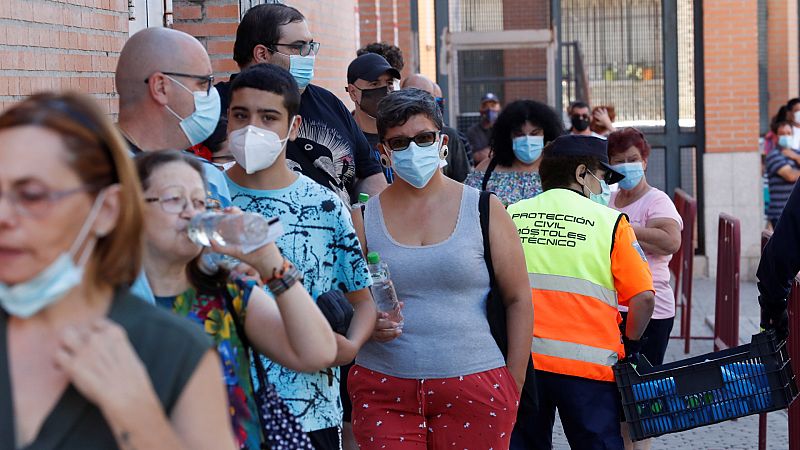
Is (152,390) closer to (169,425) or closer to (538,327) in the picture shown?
(169,425)

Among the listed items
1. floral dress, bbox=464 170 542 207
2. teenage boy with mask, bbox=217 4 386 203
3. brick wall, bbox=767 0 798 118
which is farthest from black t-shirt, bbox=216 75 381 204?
brick wall, bbox=767 0 798 118

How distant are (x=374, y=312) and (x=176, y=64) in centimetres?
101

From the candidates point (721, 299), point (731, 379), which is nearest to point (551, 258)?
point (731, 379)

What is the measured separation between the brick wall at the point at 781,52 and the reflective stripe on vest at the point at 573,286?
29455 millimetres

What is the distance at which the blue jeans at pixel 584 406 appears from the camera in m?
5.27

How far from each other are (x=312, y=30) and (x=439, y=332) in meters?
6.01

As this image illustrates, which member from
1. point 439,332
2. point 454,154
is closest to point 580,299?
point 439,332

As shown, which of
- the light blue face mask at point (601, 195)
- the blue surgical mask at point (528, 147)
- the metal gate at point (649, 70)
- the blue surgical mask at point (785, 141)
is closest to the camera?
the light blue face mask at point (601, 195)

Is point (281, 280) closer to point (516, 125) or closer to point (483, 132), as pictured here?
point (516, 125)

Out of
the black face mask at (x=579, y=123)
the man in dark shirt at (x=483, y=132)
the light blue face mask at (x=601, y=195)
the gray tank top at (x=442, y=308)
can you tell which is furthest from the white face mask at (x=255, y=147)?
the black face mask at (x=579, y=123)

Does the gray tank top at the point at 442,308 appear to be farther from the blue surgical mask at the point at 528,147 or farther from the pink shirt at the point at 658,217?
the blue surgical mask at the point at 528,147

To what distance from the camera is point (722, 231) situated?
31.2 feet

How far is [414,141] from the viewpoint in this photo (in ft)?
15.2

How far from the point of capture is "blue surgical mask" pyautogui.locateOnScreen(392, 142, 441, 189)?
15.0 ft
